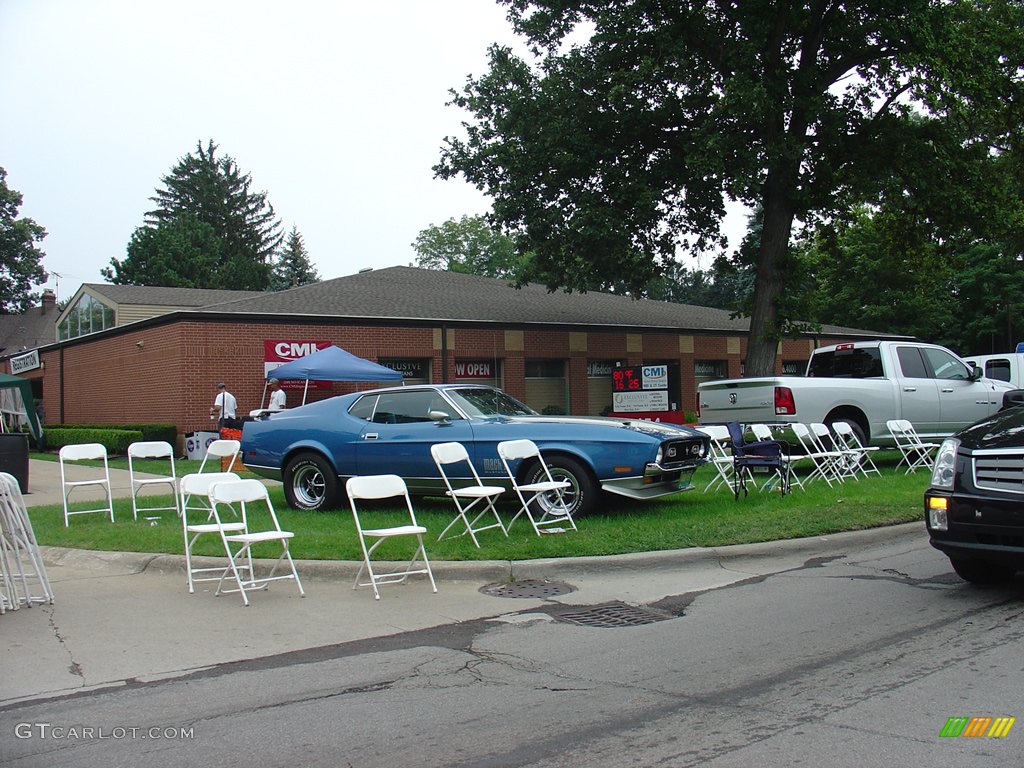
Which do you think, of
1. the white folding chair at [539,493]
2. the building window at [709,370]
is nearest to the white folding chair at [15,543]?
the white folding chair at [539,493]

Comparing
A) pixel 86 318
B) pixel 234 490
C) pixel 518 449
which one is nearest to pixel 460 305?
pixel 86 318

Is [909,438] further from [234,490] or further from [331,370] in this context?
[331,370]

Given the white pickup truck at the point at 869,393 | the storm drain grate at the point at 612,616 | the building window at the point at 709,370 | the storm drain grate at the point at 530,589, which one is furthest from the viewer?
the building window at the point at 709,370

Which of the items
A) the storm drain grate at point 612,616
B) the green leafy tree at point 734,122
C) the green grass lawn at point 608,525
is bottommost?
the storm drain grate at point 612,616

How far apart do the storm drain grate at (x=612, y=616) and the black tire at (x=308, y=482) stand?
5.20 m

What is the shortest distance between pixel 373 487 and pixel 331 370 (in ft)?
37.9

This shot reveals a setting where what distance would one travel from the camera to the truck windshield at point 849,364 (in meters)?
15.3

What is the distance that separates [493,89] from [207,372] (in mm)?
9589

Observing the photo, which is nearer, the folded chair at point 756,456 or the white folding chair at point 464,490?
the white folding chair at point 464,490

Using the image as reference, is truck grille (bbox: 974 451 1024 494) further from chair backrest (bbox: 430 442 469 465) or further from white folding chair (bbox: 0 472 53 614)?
white folding chair (bbox: 0 472 53 614)

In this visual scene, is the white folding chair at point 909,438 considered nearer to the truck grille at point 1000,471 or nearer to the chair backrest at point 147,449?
the truck grille at point 1000,471

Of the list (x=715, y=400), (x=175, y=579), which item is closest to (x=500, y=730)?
(x=175, y=579)

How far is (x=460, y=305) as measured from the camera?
2641 cm

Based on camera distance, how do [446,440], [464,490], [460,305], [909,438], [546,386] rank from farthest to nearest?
[546,386] < [460,305] < [909,438] < [446,440] < [464,490]
